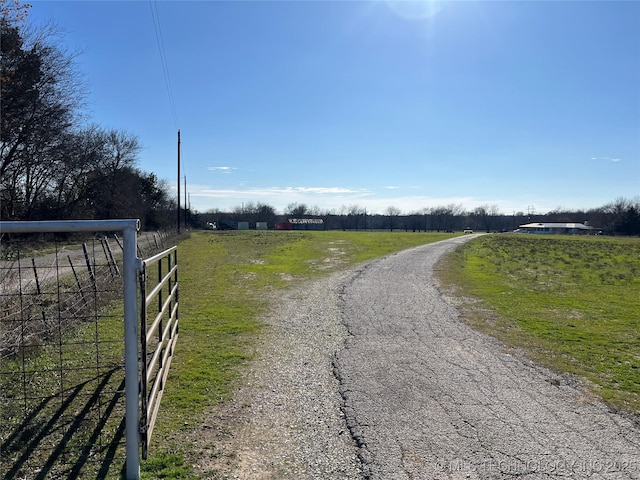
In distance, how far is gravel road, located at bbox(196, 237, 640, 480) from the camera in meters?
3.18

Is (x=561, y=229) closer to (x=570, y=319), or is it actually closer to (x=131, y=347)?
→ (x=570, y=319)

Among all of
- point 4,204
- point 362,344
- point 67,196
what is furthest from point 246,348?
point 67,196

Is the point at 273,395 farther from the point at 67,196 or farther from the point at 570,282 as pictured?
the point at 67,196

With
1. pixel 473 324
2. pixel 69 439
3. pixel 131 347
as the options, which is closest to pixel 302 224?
pixel 473 324

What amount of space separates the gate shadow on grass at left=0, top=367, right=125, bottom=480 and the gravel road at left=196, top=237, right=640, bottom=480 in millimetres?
780

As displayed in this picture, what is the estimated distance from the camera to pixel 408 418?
3.98 metres

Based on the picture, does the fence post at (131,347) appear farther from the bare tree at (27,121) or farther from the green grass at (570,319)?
the bare tree at (27,121)

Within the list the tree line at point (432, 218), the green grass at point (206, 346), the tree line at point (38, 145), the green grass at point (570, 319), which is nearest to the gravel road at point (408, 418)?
the green grass at point (206, 346)

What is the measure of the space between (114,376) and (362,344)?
354 centimetres

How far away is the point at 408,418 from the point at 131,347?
2.61 meters

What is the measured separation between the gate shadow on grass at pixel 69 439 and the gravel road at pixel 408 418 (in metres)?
0.78

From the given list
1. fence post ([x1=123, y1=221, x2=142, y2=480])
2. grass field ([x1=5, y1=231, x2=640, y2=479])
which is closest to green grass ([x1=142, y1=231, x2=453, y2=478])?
grass field ([x1=5, y1=231, x2=640, y2=479])

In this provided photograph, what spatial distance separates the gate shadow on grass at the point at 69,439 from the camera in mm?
3016

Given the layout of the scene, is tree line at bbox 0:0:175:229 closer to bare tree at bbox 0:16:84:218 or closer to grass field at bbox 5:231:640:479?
bare tree at bbox 0:16:84:218
